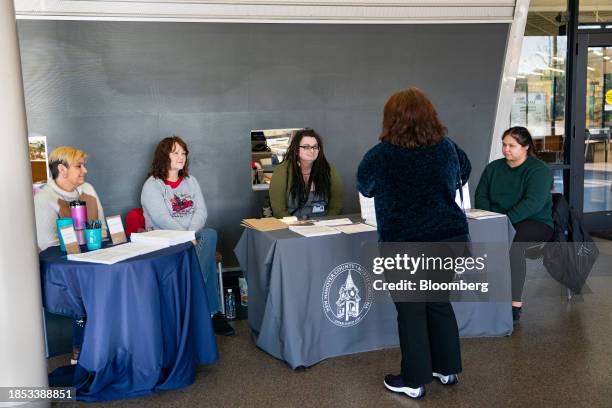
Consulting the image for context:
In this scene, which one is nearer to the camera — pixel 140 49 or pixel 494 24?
pixel 140 49

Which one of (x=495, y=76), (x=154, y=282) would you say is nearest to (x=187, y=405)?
(x=154, y=282)

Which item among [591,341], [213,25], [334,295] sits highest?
[213,25]

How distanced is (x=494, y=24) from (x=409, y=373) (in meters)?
3.69

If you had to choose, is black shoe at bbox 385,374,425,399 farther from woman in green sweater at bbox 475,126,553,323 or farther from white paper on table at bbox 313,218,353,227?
woman in green sweater at bbox 475,126,553,323

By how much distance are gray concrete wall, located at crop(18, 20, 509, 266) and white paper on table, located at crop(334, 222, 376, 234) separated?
1683 mm

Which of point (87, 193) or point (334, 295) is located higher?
point (87, 193)

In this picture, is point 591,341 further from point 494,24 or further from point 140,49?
point 140,49

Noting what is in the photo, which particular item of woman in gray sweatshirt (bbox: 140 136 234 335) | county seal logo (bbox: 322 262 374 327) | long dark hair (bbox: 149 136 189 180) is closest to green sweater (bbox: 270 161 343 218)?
woman in gray sweatshirt (bbox: 140 136 234 335)

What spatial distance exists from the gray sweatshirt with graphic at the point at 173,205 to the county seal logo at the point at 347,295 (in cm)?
123

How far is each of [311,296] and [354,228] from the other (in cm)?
48

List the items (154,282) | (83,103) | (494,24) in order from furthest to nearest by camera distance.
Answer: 1. (494,24)
2. (83,103)
3. (154,282)

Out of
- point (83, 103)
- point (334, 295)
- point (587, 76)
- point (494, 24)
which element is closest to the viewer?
point (334, 295)

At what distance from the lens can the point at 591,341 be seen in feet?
12.9

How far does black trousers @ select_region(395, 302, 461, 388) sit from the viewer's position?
3.11 meters
